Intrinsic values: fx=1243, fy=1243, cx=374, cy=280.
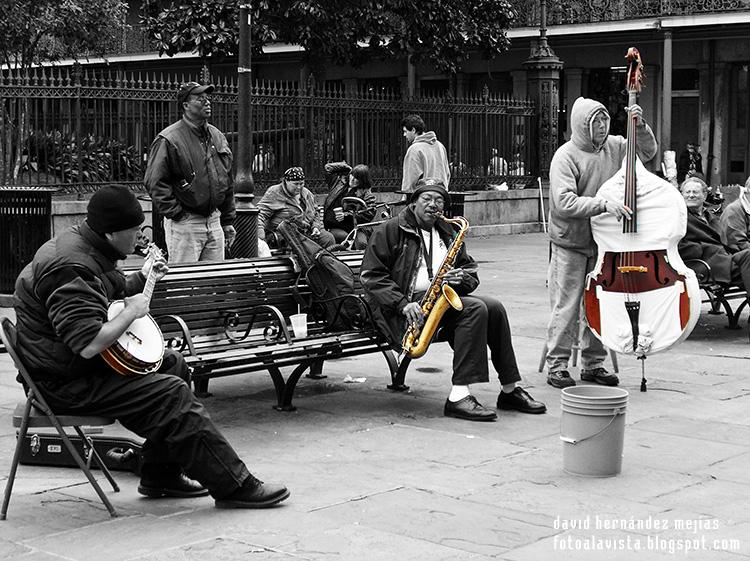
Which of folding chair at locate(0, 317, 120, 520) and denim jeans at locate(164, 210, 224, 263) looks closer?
folding chair at locate(0, 317, 120, 520)

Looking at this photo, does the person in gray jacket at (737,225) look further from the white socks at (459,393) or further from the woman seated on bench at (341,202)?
the woman seated on bench at (341,202)

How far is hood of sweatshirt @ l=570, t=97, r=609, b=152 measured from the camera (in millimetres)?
8578

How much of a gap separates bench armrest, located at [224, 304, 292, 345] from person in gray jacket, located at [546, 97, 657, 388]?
1.98 m

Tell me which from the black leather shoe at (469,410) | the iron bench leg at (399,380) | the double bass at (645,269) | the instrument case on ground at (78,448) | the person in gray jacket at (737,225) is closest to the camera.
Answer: the instrument case on ground at (78,448)

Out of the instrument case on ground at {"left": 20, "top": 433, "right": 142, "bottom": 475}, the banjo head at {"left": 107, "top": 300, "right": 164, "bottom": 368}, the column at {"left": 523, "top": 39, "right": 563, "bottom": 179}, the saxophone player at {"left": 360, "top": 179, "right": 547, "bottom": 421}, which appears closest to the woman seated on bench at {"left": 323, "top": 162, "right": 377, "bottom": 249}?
the saxophone player at {"left": 360, "top": 179, "right": 547, "bottom": 421}

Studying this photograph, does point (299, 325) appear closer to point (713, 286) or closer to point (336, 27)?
point (713, 286)

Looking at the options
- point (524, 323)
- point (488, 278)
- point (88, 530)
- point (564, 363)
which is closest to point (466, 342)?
point (564, 363)

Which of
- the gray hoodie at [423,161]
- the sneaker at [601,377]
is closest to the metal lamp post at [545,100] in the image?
the gray hoodie at [423,161]

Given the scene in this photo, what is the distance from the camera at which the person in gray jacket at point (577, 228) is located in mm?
8617

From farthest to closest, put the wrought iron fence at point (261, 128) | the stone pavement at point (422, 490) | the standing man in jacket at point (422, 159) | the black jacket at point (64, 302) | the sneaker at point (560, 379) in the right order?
the wrought iron fence at point (261, 128) → the standing man in jacket at point (422, 159) → the sneaker at point (560, 379) → the black jacket at point (64, 302) → the stone pavement at point (422, 490)

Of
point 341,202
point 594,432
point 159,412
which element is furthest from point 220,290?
point 341,202

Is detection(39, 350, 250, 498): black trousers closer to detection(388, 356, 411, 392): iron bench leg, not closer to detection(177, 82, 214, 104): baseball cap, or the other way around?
detection(388, 356, 411, 392): iron bench leg

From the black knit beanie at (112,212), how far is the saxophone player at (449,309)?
2.48 m

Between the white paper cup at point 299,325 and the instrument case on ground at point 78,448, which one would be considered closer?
the instrument case on ground at point 78,448
